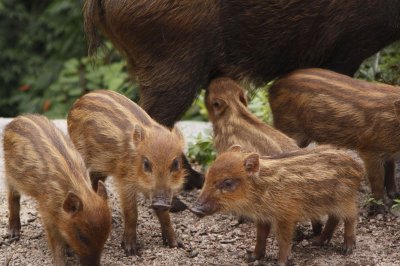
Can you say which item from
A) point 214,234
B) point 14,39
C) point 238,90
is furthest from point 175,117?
point 14,39

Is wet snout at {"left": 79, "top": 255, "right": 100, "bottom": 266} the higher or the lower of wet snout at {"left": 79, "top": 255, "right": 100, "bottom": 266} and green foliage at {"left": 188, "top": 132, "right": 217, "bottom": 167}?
the lower

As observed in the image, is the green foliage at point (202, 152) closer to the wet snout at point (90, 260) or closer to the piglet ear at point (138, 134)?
the piglet ear at point (138, 134)

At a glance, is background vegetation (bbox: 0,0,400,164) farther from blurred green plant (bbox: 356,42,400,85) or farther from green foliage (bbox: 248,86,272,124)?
blurred green plant (bbox: 356,42,400,85)

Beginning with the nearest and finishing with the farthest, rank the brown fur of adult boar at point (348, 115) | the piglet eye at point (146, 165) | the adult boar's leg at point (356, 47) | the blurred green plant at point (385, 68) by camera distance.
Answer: the piglet eye at point (146, 165) → the brown fur of adult boar at point (348, 115) → the adult boar's leg at point (356, 47) → the blurred green plant at point (385, 68)

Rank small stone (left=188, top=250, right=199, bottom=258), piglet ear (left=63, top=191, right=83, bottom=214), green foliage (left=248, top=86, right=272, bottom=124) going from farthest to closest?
green foliage (left=248, top=86, right=272, bottom=124)
small stone (left=188, top=250, right=199, bottom=258)
piglet ear (left=63, top=191, right=83, bottom=214)

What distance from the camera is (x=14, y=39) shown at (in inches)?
427

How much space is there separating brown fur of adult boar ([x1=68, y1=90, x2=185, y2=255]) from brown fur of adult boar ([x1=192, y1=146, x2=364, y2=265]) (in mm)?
226

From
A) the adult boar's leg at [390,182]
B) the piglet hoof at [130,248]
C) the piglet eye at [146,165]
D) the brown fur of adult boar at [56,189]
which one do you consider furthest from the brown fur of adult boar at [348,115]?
the brown fur of adult boar at [56,189]

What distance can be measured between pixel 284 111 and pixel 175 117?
27.9 inches

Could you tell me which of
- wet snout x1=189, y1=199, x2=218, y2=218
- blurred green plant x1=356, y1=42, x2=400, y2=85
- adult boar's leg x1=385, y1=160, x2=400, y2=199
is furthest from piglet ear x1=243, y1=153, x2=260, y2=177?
blurred green plant x1=356, y1=42, x2=400, y2=85

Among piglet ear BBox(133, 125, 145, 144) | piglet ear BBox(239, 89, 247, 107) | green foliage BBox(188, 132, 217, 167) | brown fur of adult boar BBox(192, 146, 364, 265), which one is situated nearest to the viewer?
brown fur of adult boar BBox(192, 146, 364, 265)

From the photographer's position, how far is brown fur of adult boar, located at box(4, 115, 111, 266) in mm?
4793

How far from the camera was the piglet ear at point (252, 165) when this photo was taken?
500 cm

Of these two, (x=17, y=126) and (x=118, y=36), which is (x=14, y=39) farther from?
(x=17, y=126)
